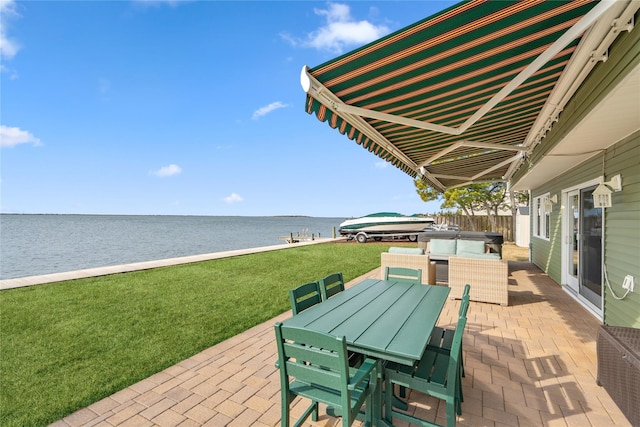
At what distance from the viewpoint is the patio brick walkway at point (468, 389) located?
2.16 m

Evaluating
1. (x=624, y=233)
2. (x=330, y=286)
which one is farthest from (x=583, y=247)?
(x=330, y=286)

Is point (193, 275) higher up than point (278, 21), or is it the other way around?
point (278, 21)

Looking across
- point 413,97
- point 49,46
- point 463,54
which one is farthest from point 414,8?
point 49,46

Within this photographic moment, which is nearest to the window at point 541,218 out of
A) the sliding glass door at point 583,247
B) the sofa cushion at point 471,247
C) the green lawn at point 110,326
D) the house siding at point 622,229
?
the sliding glass door at point 583,247

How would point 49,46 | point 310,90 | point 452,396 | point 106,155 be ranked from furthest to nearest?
point 106,155
point 49,46
point 310,90
point 452,396

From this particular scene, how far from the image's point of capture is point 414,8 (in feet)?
12.9

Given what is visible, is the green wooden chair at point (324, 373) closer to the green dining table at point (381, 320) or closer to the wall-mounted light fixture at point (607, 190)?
the green dining table at point (381, 320)

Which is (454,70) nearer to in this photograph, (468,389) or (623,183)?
(468,389)

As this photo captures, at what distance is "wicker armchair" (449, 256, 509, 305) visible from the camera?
4.83m

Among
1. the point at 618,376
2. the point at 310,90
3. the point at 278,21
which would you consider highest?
the point at 278,21

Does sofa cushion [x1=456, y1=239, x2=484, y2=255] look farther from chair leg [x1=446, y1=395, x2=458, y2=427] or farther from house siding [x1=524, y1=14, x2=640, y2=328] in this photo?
chair leg [x1=446, y1=395, x2=458, y2=427]

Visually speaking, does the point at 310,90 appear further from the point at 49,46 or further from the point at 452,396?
the point at 49,46

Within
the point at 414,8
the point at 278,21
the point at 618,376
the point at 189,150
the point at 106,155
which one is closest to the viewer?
the point at 618,376

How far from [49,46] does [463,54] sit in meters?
15.5
